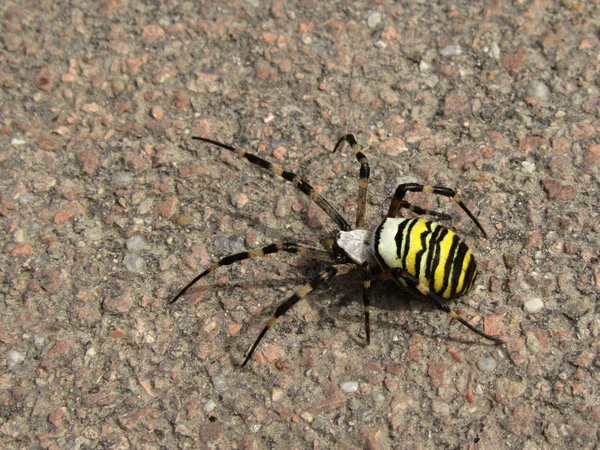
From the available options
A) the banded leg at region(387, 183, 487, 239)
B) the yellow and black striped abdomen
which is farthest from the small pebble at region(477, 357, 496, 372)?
the banded leg at region(387, 183, 487, 239)

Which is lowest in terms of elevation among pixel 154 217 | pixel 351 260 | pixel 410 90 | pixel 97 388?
pixel 97 388

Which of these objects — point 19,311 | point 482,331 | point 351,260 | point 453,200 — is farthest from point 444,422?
point 19,311

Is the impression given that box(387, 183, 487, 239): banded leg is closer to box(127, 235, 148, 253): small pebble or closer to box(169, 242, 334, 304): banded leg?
box(169, 242, 334, 304): banded leg

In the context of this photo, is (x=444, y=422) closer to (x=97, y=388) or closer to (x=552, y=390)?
(x=552, y=390)

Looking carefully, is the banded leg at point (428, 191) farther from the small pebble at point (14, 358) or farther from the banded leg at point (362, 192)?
the small pebble at point (14, 358)

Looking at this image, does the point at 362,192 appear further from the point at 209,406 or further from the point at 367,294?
the point at 209,406
